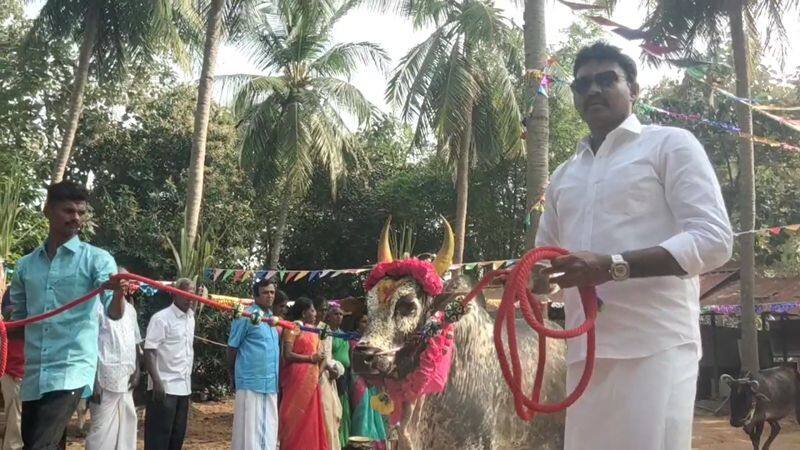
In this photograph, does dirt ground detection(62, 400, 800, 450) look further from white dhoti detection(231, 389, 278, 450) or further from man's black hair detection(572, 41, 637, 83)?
man's black hair detection(572, 41, 637, 83)

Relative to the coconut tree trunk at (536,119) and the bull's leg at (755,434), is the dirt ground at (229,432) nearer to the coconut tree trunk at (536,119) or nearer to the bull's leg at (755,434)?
the bull's leg at (755,434)

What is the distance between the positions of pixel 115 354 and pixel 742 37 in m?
11.5

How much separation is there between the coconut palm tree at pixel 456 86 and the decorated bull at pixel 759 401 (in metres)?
7.91

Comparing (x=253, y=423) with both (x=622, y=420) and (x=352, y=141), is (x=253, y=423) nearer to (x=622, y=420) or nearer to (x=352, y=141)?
(x=622, y=420)

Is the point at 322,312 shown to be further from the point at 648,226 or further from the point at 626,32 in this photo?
the point at 648,226

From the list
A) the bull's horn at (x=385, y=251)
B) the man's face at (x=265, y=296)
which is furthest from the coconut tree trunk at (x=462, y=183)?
the bull's horn at (x=385, y=251)

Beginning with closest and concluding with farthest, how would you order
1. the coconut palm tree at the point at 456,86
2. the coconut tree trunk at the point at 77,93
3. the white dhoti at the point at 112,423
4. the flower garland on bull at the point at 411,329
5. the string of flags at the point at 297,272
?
the flower garland on bull at the point at 411,329, the white dhoti at the point at 112,423, the string of flags at the point at 297,272, the coconut tree trunk at the point at 77,93, the coconut palm tree at the point at 456,86

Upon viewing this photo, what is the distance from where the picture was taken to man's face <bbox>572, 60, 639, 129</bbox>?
276cm

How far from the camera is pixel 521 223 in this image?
2378cm

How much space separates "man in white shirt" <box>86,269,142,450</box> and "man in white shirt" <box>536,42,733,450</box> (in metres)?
5.41

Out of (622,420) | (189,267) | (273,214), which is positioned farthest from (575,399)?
(273,214)

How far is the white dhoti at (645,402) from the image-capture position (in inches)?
93.7

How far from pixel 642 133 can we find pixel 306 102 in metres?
18.8

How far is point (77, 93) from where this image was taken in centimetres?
1573
